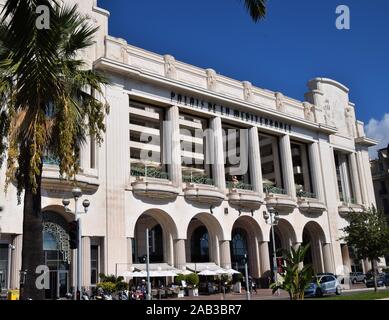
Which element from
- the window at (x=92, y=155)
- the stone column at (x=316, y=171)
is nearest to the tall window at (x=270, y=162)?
the stone column at (x=316, y=171)


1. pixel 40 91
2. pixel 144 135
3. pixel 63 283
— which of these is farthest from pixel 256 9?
pixel 144 135

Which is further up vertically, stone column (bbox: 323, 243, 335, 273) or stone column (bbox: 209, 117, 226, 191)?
stone column (bbox: 209, 117, 226, 191)

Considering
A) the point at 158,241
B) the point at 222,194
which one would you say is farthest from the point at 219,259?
the point at 158,241

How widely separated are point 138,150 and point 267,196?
1623 cm

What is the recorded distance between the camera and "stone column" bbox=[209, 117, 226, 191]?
43.0 meters

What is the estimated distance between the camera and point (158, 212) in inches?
1519

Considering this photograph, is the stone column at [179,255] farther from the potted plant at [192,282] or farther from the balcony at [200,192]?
the balcony at [200,192]

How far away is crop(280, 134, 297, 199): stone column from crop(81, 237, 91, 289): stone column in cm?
2456

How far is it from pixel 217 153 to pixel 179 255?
10.5m

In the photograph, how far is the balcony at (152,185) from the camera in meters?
36.3

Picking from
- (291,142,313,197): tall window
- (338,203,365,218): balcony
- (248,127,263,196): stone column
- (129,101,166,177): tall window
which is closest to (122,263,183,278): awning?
(248,127,263,196): stone column

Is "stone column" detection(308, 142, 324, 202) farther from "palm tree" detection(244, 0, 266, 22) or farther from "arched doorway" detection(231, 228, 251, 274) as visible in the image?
"palm tree" detection(244, 0, 266, 22)

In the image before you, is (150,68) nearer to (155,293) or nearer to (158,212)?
(158,212)

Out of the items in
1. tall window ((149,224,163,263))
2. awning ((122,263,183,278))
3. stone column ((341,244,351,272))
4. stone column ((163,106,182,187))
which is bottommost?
awning ((122,263,183,278))
